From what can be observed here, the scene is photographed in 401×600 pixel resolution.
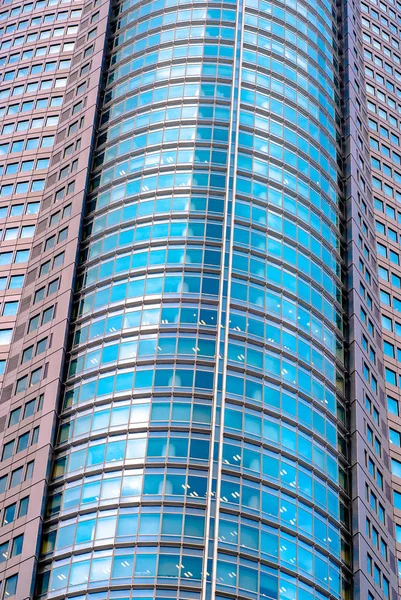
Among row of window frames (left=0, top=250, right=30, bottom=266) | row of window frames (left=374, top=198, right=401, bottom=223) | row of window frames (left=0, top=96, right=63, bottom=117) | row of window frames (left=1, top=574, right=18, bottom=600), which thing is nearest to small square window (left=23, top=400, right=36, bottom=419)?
row of window frames (left=1, top=574, right=18, bottom=600)

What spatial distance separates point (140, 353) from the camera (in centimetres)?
8112

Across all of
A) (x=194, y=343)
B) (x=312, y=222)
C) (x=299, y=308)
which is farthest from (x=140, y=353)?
(x=312, y=222)

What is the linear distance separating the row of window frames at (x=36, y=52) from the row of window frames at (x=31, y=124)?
27.7 ft

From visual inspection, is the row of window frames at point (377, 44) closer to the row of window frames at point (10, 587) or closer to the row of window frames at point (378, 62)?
the row of window frames at point (378, 62)

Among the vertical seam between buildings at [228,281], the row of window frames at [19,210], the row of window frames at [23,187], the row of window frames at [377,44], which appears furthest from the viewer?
the row of window frames at [377,44]

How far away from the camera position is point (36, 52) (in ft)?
378

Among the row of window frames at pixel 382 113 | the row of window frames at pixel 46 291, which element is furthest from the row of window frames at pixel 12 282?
the row of window frames at pixel 382 113

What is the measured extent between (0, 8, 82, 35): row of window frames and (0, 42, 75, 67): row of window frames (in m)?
3.74

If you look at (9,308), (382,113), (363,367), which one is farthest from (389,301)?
(9,308)

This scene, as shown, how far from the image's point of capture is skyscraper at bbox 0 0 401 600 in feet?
244

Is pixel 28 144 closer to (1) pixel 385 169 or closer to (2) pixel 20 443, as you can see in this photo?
(1) pixel 385 169

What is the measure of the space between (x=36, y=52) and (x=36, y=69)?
8.50ft

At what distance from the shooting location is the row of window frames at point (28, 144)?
4149 inches

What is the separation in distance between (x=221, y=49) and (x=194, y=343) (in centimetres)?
2775
